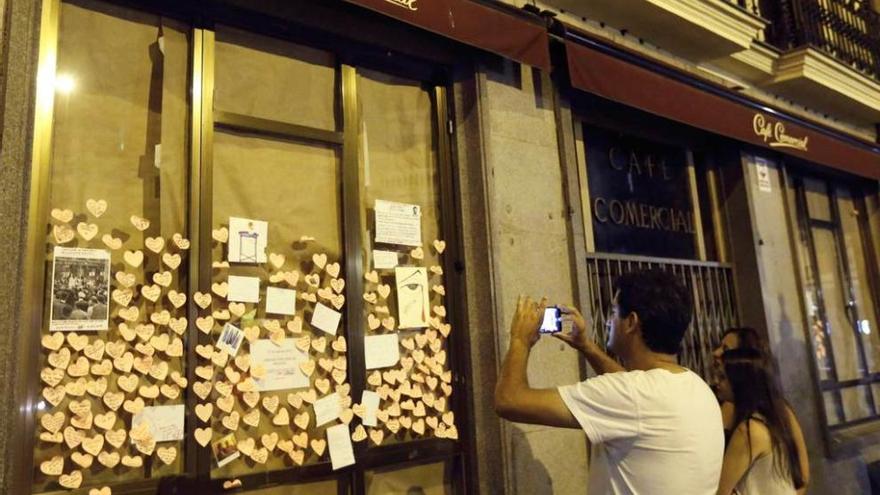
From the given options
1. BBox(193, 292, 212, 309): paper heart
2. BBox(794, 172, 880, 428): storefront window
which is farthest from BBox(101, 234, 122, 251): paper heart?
BBox(794, 172, 880, 428): storefront window

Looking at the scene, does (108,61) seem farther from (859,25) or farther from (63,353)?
(859,25)

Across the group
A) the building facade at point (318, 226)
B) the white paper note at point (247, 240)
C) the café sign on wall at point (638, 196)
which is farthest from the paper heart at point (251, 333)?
the café sign on wall at point (638, 196)

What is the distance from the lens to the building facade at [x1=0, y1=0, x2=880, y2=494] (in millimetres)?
2707

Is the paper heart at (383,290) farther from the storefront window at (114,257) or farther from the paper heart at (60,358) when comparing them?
the paper heart at (60,358)

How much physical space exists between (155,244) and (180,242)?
11 centimetres

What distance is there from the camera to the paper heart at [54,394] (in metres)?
2.60

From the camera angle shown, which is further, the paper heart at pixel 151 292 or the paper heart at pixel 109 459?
the paper heart at pixel 151 292

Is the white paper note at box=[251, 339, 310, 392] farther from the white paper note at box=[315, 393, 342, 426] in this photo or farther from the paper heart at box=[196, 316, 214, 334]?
the paper heart at box=[196, 316, 214, 334]

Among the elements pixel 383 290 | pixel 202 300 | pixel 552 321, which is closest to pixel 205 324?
pixel 202 300

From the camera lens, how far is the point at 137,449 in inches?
109

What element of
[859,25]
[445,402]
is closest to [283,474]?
[445,402]

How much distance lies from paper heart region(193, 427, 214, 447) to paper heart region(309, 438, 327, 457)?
1.75 feet

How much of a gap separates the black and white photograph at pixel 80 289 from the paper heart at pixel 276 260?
77 centimetres

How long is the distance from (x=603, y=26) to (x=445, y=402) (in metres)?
3.42
